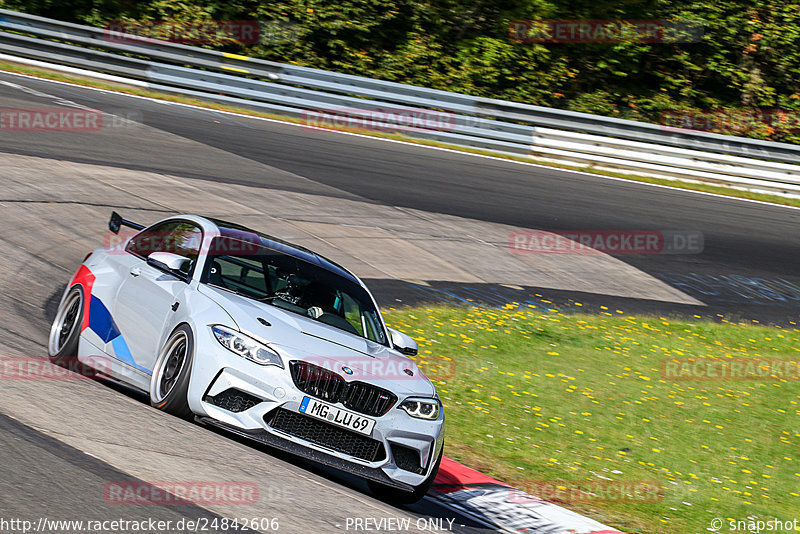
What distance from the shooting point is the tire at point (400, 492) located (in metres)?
6.76

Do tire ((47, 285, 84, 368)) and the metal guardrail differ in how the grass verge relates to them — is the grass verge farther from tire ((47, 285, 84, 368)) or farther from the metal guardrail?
tire ((47, 285, 84, 368))

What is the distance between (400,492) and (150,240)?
3204 mm

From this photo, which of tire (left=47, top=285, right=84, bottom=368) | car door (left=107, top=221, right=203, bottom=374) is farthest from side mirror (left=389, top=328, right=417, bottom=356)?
tire (left=47, top=285, right=84, bottom=368)

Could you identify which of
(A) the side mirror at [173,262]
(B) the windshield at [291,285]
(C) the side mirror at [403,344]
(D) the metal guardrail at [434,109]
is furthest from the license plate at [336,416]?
(D) the metal guardrail at [434,109]

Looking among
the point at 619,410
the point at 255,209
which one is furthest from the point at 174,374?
the point at 255,209

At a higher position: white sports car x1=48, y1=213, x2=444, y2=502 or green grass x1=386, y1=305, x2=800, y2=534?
white sports car x1=48, y1=213, x2=444, y2=502

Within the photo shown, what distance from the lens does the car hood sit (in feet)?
21.3

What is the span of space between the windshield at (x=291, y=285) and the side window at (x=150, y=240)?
0.83 metres

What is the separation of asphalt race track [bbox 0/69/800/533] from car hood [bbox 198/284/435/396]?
0.72 m

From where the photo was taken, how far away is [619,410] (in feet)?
33.6

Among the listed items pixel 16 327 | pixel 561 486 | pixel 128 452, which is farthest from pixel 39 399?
pixel 561 486

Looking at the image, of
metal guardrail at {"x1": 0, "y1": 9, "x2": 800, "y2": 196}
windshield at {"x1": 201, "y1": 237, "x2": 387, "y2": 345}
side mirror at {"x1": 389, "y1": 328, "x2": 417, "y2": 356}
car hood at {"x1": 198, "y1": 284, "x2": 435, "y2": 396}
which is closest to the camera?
car hood at {"x1": 198, "y1": 284, "x2": 435, "y2": 396}

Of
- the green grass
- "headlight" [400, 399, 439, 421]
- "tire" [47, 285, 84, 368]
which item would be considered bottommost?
the green grass

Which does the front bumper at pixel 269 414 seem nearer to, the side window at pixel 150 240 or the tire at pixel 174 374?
the tire at pixel 174 374
